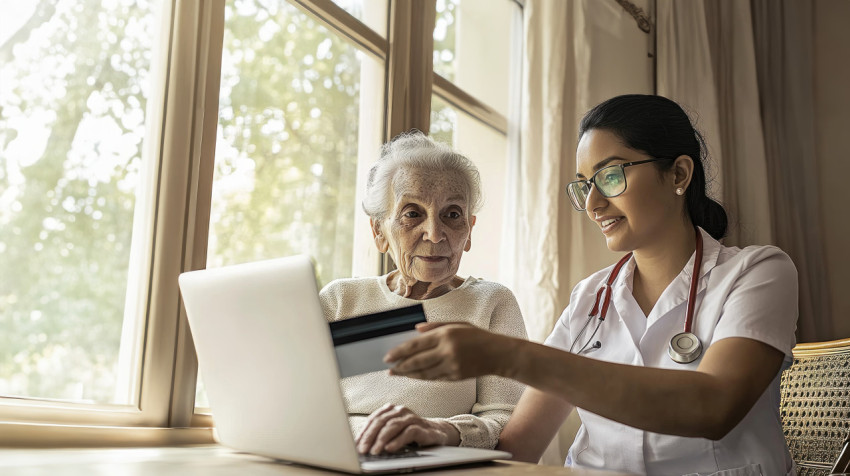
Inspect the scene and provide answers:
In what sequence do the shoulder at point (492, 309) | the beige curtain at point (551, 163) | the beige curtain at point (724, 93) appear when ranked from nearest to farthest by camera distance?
the shoulder at point (492, 309) → the beige curtain at point (551, 163) → the beige curtain at point (724, 93)

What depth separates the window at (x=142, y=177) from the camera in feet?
4.67

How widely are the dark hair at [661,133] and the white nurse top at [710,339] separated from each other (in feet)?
0.24

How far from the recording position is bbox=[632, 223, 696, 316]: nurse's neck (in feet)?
4.76

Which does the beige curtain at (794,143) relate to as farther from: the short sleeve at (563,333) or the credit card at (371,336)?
the credit card at (371,336)

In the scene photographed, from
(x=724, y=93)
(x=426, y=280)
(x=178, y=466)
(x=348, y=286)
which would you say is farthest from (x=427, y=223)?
(x=724, y=93)

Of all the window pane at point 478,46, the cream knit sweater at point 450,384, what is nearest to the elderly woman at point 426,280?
the cream knit sweater at point 450,384

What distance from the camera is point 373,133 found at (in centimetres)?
238

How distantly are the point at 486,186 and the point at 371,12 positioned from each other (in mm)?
950

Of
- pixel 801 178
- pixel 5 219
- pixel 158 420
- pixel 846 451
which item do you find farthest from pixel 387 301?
pixel 801 178

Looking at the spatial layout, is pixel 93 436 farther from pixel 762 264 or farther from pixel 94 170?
pixel 762 264

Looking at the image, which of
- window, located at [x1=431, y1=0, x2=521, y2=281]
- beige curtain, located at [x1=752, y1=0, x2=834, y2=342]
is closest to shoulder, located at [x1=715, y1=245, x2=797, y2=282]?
→ window, located at [x1=431, y1=0, x2=521, y2=281]

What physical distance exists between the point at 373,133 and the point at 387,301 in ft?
2.49

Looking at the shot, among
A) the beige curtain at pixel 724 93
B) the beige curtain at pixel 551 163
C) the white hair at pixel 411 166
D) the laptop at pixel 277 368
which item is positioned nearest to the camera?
the laptop at pixel 277 368

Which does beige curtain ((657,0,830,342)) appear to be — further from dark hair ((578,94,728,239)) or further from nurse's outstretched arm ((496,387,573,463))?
nurse's outstretched arm ((496,387,573,463))
